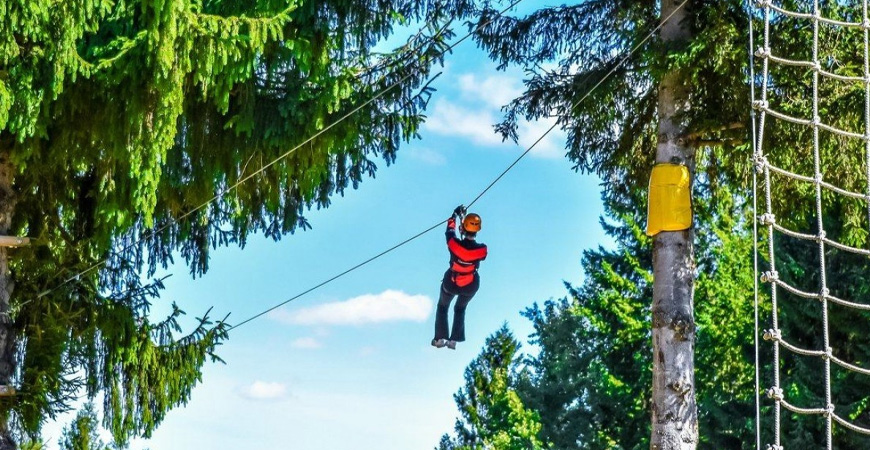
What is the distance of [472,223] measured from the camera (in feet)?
31.9

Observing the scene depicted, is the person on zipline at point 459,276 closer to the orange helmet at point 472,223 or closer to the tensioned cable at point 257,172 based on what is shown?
the orange helmet at point 472,223

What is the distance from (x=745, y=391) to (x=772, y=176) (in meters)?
15.5

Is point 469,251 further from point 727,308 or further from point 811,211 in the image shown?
point 727,308

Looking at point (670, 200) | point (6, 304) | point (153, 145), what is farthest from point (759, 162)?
point (6, 304)

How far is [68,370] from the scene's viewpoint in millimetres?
11297

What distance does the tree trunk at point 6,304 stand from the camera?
10773 mm

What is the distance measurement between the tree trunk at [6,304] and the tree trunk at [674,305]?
5608 millimetres

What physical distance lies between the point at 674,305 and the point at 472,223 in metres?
1.76

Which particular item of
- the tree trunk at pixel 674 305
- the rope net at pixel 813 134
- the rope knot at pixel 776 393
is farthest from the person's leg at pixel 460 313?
the rope knot at pixel 776 393

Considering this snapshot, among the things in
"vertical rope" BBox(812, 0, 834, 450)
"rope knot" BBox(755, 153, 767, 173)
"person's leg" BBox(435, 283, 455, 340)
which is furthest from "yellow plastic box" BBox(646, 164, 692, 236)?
"rope knot" BBox(755, 153, 767, 173)

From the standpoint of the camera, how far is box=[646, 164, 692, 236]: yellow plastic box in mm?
9969

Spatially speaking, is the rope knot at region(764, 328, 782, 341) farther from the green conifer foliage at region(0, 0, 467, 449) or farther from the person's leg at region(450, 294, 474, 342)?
the green conifer foliage at region(0, 0, 467, 449)

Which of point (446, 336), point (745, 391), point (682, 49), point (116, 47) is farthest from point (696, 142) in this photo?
point (745, 391)

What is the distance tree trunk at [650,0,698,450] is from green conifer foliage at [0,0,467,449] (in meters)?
2.13
